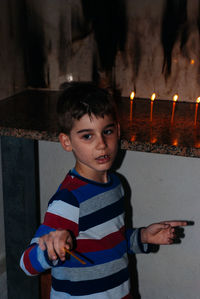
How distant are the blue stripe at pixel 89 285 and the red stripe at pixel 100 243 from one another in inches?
3.7

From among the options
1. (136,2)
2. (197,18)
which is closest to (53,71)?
(136,2)

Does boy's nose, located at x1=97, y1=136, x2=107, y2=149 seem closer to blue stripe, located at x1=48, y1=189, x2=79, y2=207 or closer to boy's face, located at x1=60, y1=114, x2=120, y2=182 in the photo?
boy's face, located at x1=60, y1=114, x2=120, y2=182

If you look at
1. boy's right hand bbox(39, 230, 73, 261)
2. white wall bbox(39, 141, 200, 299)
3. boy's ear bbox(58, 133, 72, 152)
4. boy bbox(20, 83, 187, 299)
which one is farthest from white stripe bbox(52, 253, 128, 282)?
white wall bbox(39, 141, 200, 299)

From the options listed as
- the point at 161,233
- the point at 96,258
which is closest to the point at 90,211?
the point at 96,258

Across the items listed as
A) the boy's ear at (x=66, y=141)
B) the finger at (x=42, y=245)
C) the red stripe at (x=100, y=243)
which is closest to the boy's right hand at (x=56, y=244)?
the finger at (x=42, y=245)

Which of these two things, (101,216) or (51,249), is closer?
(51,249)

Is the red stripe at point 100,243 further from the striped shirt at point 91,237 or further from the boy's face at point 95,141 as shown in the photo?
the boy's face at point 95,141

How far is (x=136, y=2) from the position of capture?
1.78 m

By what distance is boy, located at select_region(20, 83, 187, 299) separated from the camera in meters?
1.20

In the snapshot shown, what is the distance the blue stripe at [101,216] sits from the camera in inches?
48.3

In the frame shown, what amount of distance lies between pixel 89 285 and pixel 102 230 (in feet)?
0.56

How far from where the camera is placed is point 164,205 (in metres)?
1.84

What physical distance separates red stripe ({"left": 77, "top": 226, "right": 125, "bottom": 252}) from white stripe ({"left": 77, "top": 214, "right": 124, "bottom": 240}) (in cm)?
1

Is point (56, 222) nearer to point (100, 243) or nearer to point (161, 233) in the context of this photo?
point (100, 243)
